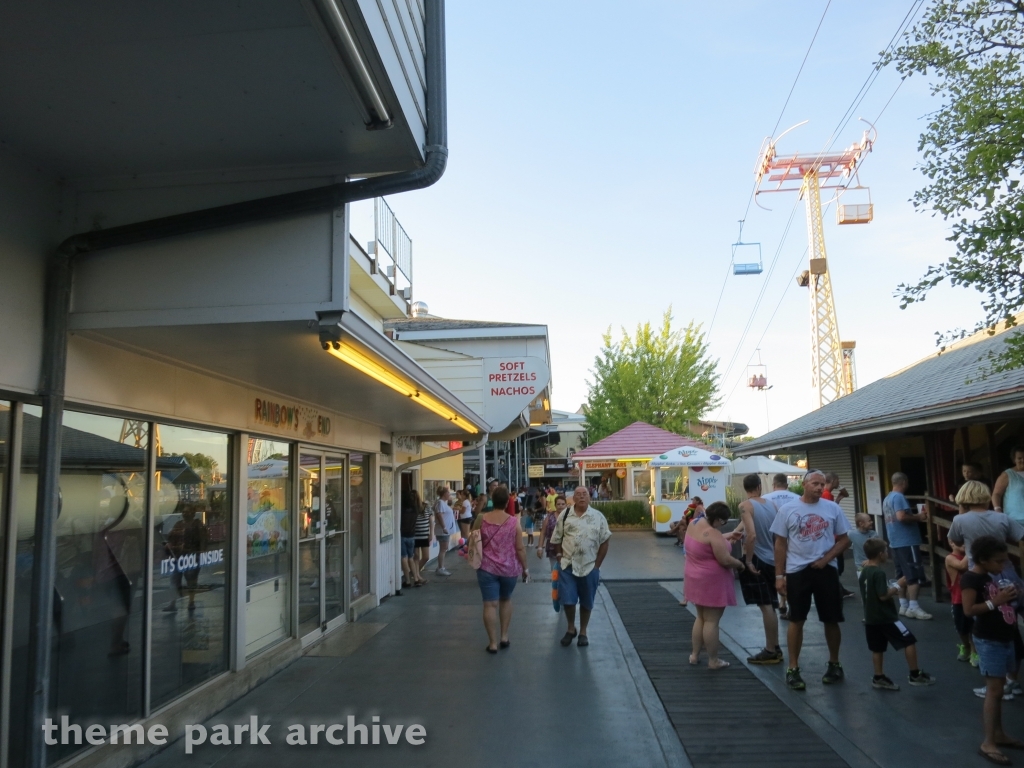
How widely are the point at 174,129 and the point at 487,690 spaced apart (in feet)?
16.2

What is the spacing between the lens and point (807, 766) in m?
4.73

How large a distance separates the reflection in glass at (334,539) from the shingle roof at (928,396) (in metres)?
6.98

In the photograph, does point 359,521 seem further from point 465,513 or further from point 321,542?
point 465,513

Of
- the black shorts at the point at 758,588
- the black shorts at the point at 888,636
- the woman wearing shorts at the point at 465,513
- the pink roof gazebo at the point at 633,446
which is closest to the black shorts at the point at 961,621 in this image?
the black shorts at the point at 888,636

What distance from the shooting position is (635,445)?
82.9 ft

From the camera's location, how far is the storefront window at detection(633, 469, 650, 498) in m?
30.9

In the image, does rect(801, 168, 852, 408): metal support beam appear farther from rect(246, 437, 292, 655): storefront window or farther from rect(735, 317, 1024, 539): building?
rect(246, 437, 292, 655): storefront window

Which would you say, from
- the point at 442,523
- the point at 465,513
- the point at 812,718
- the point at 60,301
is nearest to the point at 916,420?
the point at 812,718

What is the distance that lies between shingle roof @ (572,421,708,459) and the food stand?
1.96 m

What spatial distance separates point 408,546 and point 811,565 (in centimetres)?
810

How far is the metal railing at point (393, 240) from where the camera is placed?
35.9 feet

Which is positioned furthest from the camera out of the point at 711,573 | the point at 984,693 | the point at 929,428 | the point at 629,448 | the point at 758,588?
the point at 629,448

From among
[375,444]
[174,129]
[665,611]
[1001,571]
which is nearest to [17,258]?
[174,129]

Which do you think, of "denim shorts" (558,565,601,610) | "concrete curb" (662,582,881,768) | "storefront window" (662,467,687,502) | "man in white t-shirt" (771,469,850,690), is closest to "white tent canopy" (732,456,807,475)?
"storefront window" (662,467,687,502)
